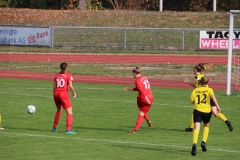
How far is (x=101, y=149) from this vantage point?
15.0 metres

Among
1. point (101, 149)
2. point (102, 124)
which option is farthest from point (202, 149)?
point (102, 124)

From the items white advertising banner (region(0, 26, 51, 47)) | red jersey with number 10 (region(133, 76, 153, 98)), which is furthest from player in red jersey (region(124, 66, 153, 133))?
white advertising banner (region(0, 26, 51, 47))

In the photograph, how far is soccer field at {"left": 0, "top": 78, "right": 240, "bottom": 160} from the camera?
14570 millimetres

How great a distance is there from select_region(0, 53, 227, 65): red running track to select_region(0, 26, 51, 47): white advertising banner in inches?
173

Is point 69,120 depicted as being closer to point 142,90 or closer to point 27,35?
point 142,90

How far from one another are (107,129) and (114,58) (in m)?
26.6

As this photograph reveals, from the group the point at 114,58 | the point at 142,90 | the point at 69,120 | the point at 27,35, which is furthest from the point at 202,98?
the point at 27,35

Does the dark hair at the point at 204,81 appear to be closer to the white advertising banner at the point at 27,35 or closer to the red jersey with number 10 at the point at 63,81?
the red jersey with number 10 at the point at 63,81

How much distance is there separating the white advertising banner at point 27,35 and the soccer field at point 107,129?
72.7 feet

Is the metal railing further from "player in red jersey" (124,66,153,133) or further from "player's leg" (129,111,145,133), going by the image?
"player's leg" (129,111,145,133)

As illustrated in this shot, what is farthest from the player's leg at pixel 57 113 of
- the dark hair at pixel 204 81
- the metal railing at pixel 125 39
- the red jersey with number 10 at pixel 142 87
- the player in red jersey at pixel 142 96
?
the metal railing at pixel 125 39

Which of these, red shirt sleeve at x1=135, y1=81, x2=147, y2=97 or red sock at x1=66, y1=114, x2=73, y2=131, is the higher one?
red shirt sleeve at x1=135, y1=81, x2=147, y2=97

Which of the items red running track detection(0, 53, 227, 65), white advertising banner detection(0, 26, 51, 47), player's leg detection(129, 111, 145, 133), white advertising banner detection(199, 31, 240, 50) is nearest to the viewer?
player's leg detection(129, 111, 145, 133)

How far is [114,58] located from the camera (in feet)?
147
